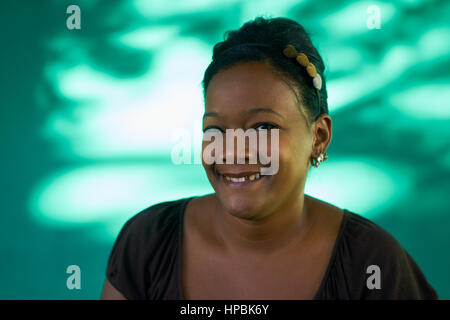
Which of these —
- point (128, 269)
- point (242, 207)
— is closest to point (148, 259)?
point (128, 269)

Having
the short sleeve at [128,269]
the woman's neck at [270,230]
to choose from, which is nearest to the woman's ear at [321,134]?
the woman's neck at [270,230]

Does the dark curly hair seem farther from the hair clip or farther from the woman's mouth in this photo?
the woman's mouth

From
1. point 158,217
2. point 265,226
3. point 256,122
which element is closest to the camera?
point 256,122

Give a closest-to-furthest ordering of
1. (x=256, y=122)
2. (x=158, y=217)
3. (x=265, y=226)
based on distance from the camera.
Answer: (x=256, y=122) → (x=265, y=226) → (x=158, y=217)

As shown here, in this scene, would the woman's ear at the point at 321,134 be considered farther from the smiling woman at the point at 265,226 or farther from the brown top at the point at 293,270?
the brown top at the point at 293,270

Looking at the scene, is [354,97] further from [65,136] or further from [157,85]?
[65,136]

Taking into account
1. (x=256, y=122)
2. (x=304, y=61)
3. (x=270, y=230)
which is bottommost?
(x=270, y=230)

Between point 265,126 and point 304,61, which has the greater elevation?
point 304,61

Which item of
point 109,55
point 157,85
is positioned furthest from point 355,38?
point 109,55

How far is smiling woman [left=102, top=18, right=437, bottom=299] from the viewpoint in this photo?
3.34 ft

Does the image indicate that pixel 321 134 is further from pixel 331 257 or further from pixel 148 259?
pixel 148 259

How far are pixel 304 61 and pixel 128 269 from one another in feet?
2.00

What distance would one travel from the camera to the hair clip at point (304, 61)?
3.43 feet

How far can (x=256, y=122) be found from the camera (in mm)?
998
